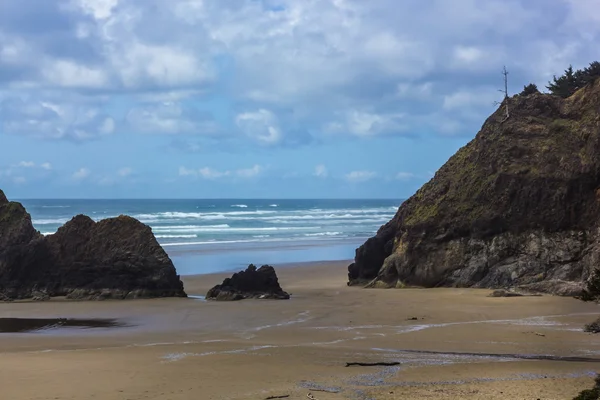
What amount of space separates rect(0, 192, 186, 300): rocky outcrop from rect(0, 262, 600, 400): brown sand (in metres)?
1.09

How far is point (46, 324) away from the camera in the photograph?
55.1ft

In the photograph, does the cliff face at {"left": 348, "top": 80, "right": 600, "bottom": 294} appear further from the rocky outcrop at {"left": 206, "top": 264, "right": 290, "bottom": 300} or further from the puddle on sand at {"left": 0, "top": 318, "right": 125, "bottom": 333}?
the puddle on sand at {"left": 0, "top": 318, "right": 125, "bottom": 333}

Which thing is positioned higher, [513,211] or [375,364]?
[513,211]

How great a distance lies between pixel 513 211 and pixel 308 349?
38.4 feet

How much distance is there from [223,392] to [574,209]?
1521cm

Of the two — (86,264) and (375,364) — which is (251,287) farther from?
(375,364)

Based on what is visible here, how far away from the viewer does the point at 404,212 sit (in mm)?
24891

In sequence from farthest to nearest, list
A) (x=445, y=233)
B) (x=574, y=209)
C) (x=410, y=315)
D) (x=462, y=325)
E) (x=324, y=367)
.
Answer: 1. (x=445, y=233)
2. (x=574, y=209)
3. (x=410, y=315)
4. (x=462, y=325)
5. (x=324, y=367)

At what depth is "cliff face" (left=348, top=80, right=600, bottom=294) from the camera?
21.0 m

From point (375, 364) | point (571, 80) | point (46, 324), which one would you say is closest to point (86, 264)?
point (46, 324)

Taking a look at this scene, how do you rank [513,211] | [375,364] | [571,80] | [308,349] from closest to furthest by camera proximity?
[375,364] → [308,349] → [513,211] → [571,80]

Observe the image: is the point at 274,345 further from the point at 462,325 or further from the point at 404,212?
the point at 404,212

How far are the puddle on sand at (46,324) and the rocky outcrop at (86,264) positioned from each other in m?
3.58

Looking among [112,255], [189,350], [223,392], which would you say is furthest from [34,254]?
[223,392]
